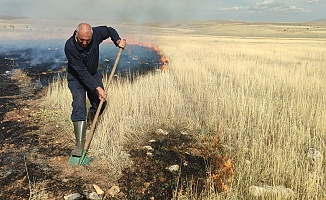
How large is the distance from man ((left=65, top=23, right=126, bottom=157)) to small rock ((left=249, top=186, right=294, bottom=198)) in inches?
94.0

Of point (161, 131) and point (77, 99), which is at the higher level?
point (77, 99)

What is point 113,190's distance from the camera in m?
3.37

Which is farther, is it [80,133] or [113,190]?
[80,133]

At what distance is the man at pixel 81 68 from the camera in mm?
3902

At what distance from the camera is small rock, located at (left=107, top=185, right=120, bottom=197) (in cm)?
333

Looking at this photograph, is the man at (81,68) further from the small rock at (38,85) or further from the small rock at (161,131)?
the small rock at (38,85)

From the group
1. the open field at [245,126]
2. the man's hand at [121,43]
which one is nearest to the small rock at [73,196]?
the open field at [245,126]

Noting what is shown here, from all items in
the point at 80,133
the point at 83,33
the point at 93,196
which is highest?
the point at 83,33

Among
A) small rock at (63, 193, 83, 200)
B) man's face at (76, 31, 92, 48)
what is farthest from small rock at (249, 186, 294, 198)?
man's face at (76, 31, 92, 48)

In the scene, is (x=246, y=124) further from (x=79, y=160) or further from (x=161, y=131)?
(x=79, y=160)

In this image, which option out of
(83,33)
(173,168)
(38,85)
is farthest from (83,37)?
(38,85)

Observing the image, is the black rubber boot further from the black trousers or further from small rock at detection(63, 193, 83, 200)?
small rock at detection(63, 193, 83, 200)

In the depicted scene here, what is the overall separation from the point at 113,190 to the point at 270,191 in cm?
183

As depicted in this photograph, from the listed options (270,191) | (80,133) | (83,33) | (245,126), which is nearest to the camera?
(270,191)
